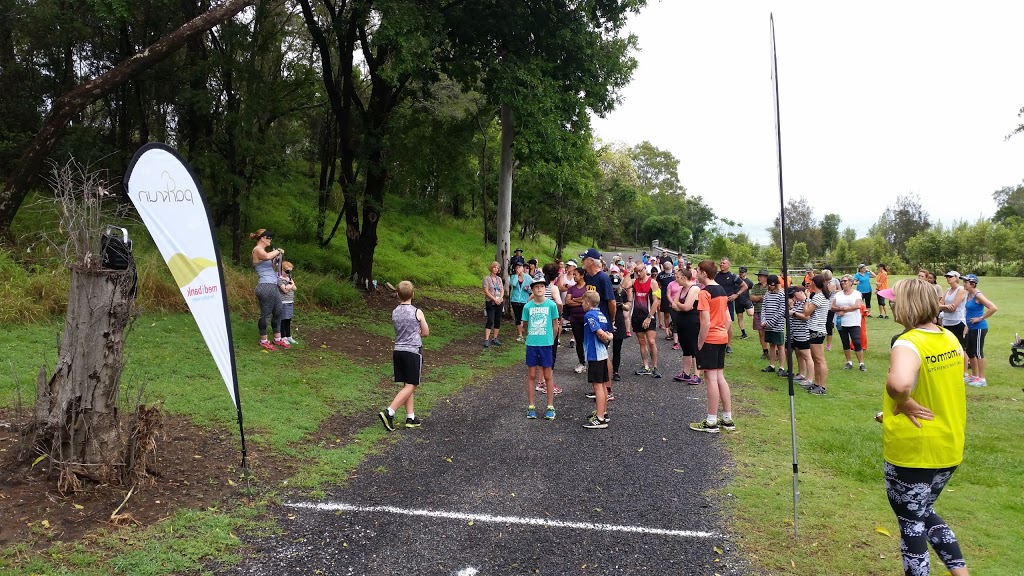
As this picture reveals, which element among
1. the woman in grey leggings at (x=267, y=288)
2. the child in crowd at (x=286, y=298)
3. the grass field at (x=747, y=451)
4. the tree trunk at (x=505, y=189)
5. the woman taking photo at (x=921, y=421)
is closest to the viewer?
the woman taking photo at (x=921, y=421)

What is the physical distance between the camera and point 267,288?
9680 millimetres

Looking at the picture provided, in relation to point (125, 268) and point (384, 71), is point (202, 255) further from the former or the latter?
point (384, 71)

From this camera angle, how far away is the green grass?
4.15 m

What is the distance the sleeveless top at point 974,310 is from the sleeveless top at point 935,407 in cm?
795

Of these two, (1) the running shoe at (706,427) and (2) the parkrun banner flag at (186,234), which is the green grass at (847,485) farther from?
(2) the parkrun banner flag at (186,234)

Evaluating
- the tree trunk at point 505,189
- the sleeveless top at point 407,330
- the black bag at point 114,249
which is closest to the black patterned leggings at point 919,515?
the sleeveless top at point 407,330

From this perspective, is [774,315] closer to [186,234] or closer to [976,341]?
[976,341]

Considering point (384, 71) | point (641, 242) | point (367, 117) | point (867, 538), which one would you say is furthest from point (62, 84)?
point (641, 242)

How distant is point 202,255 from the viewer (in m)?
4.68

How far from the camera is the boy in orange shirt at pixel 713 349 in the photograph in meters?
6.93

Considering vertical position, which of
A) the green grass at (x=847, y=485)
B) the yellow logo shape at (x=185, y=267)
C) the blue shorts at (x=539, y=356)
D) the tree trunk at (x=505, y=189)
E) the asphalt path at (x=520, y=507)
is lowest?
the green grass at (x=847, y=485)

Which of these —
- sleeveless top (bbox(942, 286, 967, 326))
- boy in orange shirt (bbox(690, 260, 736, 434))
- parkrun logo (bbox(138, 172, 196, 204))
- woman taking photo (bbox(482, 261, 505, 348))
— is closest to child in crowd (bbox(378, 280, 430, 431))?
parkrun logo (bbox(138, 172, 196, 204))

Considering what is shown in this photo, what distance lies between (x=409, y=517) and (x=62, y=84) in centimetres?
1686

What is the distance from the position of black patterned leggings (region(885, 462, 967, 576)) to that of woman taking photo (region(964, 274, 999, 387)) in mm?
7843
